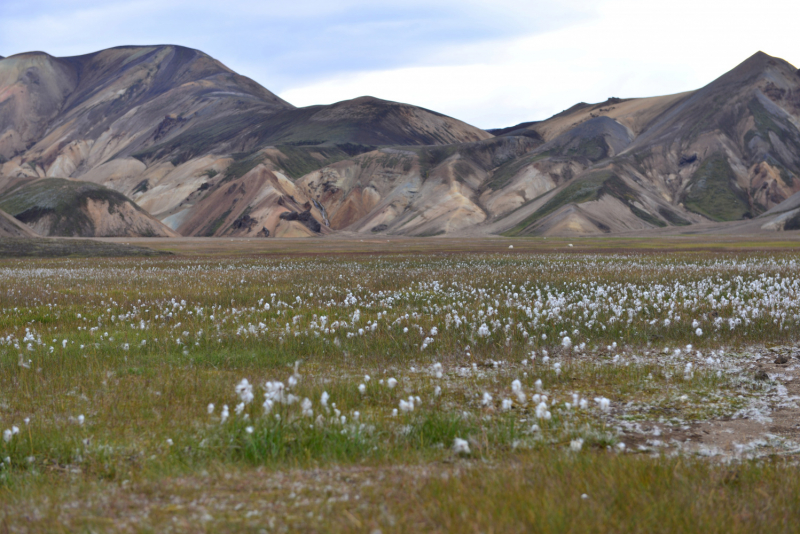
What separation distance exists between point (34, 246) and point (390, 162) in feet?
414

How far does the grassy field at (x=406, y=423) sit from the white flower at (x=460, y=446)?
Answer: 0.03 meters

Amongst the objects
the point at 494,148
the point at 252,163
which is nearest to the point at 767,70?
the point at 494,148

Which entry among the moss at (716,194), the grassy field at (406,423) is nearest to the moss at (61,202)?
the grassy field at (406,423)

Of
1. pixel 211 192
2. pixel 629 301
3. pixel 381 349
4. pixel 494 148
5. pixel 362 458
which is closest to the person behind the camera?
pixel 362 458

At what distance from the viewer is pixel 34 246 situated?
168ft

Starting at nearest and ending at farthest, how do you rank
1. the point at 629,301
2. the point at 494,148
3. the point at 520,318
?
the point at 520,318 → the point at 629,301 → the point at 494,148

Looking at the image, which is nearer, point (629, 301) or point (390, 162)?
point (629, 301)

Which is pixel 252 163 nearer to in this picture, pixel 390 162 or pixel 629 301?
pixel 390 162

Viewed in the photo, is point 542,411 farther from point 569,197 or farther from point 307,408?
point 569,197

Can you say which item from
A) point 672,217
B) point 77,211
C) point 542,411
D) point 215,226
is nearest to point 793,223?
point 672,217

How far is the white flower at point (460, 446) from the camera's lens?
4.85 metres

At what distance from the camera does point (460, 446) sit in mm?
5000

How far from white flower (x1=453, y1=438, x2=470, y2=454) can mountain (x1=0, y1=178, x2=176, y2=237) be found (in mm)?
132537

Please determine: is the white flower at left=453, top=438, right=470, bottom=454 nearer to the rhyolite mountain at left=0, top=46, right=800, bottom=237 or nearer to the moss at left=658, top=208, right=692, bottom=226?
the rhyolite mountain at left=0, top=46, right=800, bottom=237
